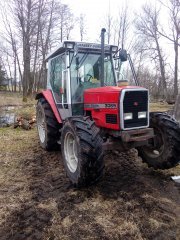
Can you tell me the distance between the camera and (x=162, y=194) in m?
4.13

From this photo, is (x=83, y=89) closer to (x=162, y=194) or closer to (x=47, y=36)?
(x=162, y=194)

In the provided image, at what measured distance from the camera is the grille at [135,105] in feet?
13.9

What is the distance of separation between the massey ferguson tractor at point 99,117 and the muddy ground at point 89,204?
12.5 inches

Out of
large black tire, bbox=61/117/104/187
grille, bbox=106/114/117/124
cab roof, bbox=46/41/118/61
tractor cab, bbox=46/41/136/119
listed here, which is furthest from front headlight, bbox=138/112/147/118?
cab roof, bbox=46/41/118/61

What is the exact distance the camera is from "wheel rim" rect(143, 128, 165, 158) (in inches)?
192

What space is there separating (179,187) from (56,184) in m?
2.02

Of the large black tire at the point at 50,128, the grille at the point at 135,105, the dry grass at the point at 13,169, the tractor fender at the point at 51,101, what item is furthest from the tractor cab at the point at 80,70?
the dry grass at the point at 13,169

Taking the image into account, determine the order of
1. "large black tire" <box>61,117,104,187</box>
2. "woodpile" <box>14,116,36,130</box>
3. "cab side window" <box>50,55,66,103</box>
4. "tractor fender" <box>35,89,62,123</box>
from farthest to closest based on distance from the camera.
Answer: "woodpile" <box>14,116,36,130</box>, "tractor fender" <box>35,89,62,123</box>, "cab side window" <box>50,55,66,103</box>, "large black tire" <box>61,117,104,187</box>

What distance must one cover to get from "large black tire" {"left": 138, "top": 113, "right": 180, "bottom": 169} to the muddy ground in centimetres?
27

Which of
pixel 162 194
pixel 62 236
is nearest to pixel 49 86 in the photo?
pixel 162 194

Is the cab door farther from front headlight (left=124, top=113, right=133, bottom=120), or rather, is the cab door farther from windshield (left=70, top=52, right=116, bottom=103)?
front headlight (left=124, top=113, right=133, bottom=120)

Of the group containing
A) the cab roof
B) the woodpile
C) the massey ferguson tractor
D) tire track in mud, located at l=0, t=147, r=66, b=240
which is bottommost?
tire track in mud, located at l=0, t=147, r=66, b=240

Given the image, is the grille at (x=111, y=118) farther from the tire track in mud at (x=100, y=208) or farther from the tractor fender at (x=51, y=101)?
the tractor fender at (x=51, y=101)

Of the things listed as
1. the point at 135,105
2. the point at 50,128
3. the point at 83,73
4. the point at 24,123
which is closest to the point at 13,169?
the point at 50,128
